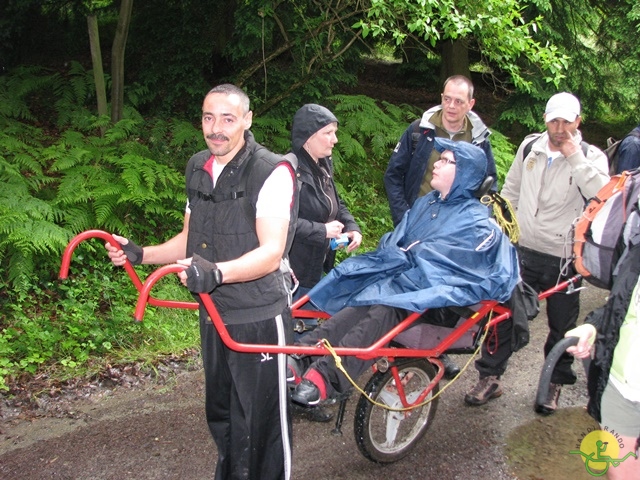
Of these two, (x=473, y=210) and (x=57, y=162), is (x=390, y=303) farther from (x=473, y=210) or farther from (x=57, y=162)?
(x=57, y=162)

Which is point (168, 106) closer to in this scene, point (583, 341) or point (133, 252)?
point (133, 252)

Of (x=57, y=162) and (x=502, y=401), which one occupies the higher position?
(x=57, y=162)

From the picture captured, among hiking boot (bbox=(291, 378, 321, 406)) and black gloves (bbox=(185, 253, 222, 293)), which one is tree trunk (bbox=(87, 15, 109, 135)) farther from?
black gloves (bbox=(185, 253, 222, 293))

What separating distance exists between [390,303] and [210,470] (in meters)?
1.66

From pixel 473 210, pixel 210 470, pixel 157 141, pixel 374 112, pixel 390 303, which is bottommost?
pixel 210 470

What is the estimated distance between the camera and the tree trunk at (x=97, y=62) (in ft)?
27.1

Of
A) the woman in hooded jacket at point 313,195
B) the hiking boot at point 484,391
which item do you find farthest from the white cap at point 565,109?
the hiking boot at point 484,391

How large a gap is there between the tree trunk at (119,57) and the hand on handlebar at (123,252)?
5.80m

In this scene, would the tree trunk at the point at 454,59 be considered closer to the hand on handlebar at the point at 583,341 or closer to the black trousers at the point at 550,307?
the black trousers at the point at 550,307

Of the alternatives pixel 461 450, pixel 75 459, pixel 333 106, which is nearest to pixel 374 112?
pixel 333 106

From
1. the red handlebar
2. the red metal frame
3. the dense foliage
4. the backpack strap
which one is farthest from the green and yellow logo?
the dense foliage

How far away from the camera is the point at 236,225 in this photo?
3.06 metres

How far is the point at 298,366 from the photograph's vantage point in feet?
12.3

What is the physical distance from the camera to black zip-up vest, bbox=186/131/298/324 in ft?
10.0
